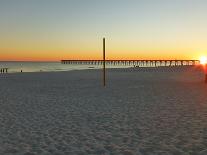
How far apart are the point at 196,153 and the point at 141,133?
2.01 meters

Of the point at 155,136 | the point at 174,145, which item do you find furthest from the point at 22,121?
the point at 174,145

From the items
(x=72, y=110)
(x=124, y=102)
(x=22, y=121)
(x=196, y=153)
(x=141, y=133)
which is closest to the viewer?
(x=196, y=153)

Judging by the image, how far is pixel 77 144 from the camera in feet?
25.7

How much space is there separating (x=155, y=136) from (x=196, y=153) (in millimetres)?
1579

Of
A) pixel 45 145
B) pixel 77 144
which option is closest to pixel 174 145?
pixel 77 144

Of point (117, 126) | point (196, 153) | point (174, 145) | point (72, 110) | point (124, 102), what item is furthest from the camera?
point (124, 102)

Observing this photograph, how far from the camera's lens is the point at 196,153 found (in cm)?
708

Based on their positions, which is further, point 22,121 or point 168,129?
point 22,121

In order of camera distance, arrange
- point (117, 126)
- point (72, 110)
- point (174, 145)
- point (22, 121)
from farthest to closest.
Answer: point (72, 110), point (22, 121), point (117, 126), point (174, 145)

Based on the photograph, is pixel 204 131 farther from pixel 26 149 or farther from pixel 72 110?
pixel 72 110

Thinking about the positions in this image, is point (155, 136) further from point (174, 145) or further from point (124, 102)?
point (124, 102)

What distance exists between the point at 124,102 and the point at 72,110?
2.82 metres

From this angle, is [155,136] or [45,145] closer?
[45,145]

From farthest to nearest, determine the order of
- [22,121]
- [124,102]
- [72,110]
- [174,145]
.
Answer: [124,102] < [72,110] < [22,121] < [174,145]
